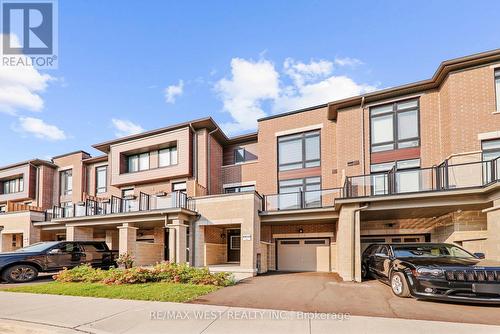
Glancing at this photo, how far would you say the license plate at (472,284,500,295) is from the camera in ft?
23.8

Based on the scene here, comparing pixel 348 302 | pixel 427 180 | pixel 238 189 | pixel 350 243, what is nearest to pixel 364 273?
pixel 350 243

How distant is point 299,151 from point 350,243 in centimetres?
705

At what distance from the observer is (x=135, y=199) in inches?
708

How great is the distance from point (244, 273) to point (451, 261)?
8.34 m

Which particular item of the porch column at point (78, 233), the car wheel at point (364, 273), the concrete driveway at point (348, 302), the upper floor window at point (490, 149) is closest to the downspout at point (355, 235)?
the car wheel at point (364, 273)

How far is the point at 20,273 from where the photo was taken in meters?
12.3

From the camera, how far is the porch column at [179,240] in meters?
15.7

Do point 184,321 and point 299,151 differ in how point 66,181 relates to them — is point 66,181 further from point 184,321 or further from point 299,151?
point 184,321

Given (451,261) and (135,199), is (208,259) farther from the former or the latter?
(451,261)

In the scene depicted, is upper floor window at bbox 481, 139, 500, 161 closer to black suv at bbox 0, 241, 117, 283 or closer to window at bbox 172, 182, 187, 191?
window at bbox 172, 182, 187, 191

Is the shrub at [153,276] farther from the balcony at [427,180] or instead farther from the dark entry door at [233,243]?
the dark entry door at [233,243]

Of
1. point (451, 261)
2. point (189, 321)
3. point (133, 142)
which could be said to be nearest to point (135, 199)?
point (133, 142)

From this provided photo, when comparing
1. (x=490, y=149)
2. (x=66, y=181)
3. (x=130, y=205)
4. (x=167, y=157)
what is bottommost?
(x=130, y=205)

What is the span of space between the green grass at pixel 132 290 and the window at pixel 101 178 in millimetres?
14850
